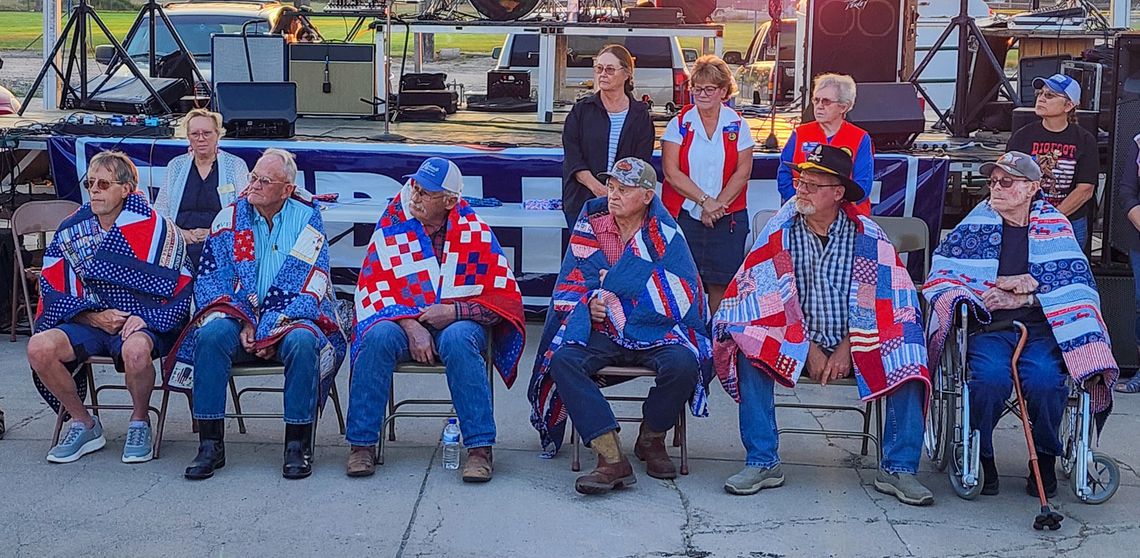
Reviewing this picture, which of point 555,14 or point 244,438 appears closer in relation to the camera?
point 244,438

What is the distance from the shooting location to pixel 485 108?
1091cm

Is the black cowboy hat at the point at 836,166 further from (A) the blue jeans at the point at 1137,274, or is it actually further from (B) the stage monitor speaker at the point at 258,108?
(B) the stage monitor speaker at the point at 258,108

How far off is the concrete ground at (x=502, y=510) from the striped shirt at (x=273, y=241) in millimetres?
675

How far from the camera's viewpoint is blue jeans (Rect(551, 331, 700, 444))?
465 centimetres

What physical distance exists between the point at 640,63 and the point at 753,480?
7.65 metres

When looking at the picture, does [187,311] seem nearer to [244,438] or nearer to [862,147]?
[244,438]

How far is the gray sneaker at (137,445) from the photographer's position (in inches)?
192

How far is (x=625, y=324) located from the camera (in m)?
4.80

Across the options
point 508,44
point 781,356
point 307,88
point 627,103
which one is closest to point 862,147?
point 627,103

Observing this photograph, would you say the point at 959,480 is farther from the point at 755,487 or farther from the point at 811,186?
the point at 811,186

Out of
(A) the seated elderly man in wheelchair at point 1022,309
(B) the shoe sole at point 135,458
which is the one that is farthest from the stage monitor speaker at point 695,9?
(B) the shoe sole at point 135,458

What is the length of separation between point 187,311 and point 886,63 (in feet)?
19.2

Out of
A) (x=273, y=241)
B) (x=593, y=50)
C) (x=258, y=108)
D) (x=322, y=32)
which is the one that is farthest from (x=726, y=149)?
(x=322, y=32)

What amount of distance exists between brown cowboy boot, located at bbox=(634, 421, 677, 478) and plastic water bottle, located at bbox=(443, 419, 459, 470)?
2.19ft
